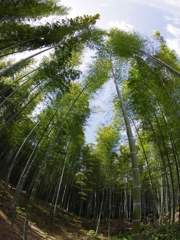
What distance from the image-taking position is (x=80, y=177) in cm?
1308

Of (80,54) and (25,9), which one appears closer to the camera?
(25,9)

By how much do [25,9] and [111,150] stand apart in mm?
7584

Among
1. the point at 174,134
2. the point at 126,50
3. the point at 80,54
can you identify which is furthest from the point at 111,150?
the point at 126,50

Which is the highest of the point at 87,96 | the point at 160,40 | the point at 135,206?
the point at 160,40

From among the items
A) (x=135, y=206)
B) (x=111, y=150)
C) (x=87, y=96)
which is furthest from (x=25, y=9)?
(x=111, y=150)

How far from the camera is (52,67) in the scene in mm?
6125

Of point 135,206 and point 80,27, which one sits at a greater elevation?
point 80,27

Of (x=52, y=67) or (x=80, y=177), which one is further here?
(x=80, y=177)

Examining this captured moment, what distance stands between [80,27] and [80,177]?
9597 mm

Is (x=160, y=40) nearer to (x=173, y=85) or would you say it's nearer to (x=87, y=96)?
(x=173, y=85)

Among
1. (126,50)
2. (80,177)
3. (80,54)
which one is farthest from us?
(80,177)

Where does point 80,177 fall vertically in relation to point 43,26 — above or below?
below

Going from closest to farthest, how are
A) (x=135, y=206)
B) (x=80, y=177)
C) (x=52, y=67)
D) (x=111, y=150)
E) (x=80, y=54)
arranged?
(x=135, y=206), (x=52, y=67), (x=80, y=54), (x=111, y=150), (x=80, y=177)

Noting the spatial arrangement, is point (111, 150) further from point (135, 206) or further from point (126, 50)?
point (135, 206)
